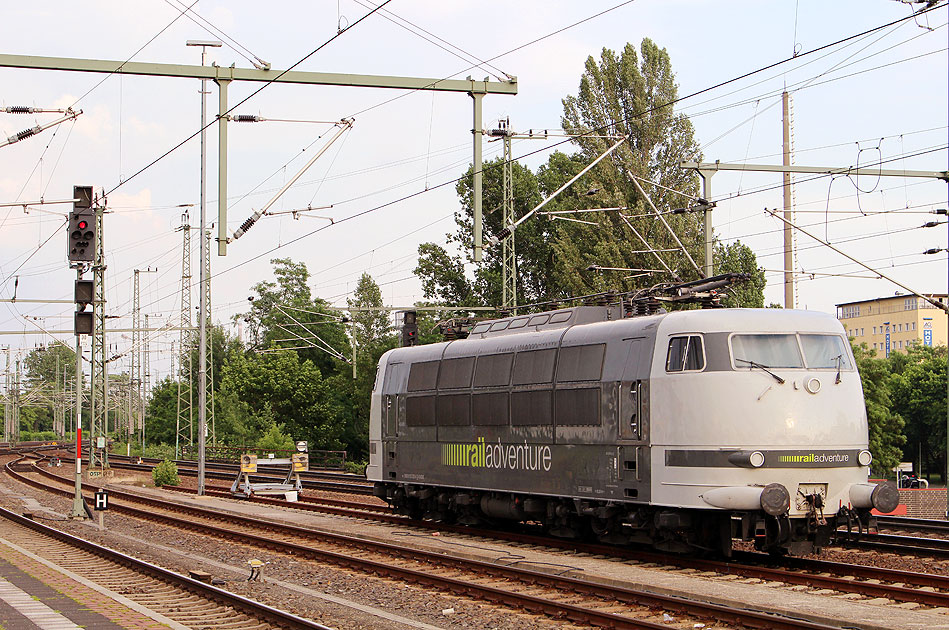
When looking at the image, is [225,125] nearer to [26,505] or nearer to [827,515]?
[827,515]

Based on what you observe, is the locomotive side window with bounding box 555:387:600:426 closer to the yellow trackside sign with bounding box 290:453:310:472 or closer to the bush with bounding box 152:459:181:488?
the yellow trackside sign with bounding box 290:453:310:472

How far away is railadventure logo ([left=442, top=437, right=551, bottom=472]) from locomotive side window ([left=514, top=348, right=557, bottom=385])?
114cm

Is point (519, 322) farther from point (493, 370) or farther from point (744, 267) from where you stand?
point (744, 267)

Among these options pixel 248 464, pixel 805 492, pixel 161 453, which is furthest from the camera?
pixel 161 453

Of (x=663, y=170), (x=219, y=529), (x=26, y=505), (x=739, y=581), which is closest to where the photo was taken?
(x=739, y=581)

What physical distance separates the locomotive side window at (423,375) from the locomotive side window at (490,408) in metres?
1.76

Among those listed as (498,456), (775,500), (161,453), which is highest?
(498,456)

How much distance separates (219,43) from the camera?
21.2 meters

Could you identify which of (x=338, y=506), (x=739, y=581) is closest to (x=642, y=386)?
(x=739, y=581)

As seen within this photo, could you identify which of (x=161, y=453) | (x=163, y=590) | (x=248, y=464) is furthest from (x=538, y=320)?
(x=161, y=453)

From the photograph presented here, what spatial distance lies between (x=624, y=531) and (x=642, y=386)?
259 centimetres

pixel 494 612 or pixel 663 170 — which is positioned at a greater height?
pixel 663 170

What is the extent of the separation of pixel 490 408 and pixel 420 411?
2979 mm

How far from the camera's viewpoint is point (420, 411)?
23.3m
